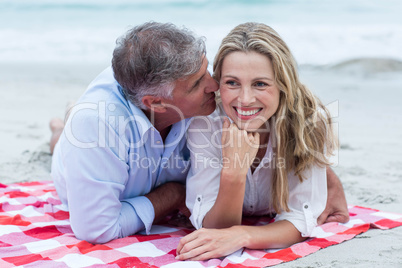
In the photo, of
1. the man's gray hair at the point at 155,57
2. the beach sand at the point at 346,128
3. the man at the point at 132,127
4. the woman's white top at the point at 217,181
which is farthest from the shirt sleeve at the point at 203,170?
the beach sand at the point at 346,128

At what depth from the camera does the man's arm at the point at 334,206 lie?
10.0 ft

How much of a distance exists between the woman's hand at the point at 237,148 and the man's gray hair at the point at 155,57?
0.41 m

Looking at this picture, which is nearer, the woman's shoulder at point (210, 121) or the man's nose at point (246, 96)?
the man's nose at point (246, 96)

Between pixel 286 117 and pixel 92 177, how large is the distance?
113cm

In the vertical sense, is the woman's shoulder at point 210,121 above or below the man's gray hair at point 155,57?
below

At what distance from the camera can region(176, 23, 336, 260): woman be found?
100 inches

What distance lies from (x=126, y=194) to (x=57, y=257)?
594 mm

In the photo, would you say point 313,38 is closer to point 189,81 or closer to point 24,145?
point 24,145

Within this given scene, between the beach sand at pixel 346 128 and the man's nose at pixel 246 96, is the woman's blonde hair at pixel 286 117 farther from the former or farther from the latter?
the beach sand at pixel 346 128

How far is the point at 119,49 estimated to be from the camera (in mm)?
2652

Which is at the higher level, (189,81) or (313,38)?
(313,38)

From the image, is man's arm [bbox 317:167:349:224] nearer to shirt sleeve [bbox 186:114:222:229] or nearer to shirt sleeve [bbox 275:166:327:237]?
shirt sleeve [bbox 275:166:327:237]

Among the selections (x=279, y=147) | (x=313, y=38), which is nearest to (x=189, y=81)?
(x=279, y=147)

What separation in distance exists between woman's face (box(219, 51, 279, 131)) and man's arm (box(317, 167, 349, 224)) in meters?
0.85
